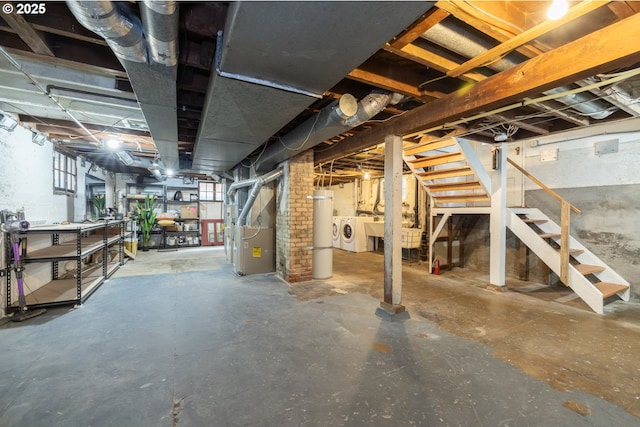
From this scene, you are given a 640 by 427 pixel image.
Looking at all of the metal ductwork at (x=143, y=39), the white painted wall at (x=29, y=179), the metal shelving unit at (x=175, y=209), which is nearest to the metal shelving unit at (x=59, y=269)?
the white painted wall at (x=29, y=179)

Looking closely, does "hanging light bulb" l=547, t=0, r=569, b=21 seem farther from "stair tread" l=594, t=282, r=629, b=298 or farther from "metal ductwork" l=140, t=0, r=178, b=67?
"stair tread" l=594, t=282, r=629, b=298

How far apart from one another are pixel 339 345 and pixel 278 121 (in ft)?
7.43

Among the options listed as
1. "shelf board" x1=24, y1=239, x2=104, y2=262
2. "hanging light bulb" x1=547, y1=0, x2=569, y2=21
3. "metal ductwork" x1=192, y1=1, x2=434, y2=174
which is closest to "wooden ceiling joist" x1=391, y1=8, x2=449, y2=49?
"metal ductwork" x1=192, y1=1, x2=434, y2=174

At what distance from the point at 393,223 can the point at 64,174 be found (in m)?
6.24

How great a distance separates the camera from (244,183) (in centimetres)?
528

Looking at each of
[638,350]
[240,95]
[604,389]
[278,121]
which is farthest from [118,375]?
[638,350]

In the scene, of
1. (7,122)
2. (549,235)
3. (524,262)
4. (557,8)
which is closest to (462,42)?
(557,8)

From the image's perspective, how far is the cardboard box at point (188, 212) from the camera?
8.98 m

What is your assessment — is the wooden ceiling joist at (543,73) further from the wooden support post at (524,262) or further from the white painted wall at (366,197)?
the white painted wall at (366,197)

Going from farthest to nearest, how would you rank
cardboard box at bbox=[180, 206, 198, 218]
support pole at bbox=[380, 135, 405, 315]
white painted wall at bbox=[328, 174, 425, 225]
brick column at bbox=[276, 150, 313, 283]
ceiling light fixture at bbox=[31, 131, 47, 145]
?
cardboard box at bbox=[180, 206, 198, 218] → white painted wall at bbox=[328, 174, 425, 225] → brick column at bbox=[276, 150, 313, 283] → ceiling light fixture at bbox=[31, 131, 47, 145] → support pole at bbox=[380, 135, 405, 315]

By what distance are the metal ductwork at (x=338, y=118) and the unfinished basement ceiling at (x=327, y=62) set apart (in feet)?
0.48

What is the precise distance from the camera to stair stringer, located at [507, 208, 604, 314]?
330cm

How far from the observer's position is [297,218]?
14.9 feet

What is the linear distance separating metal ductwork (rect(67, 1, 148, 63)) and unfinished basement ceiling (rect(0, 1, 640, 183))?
0.09 m
